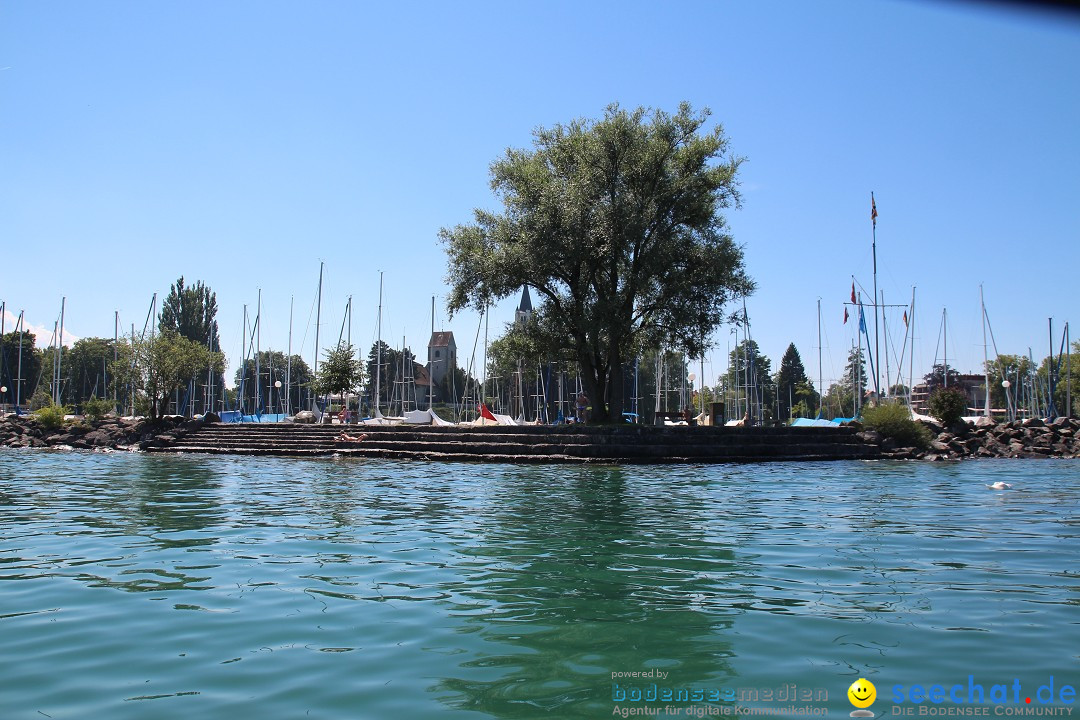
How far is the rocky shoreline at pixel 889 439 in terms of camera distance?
35281mm

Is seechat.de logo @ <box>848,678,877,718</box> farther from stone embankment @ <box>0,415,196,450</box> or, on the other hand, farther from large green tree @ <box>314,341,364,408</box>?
large green tree @ <box>314,341,364,408</box>

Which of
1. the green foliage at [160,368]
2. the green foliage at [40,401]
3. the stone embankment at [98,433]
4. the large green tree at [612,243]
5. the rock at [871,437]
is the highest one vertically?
the large green tree at [612,243]

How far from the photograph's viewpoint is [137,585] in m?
7.70

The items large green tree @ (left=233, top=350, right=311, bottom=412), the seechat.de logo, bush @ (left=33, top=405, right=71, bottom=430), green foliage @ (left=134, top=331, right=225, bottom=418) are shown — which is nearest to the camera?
the seechat.de logo

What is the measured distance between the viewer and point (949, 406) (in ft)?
133

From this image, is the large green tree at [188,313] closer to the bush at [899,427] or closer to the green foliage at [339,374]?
the green foliage at [339,374]

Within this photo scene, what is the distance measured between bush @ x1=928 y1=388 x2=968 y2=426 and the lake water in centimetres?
2788

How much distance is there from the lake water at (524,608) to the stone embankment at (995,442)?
20833 millimetres

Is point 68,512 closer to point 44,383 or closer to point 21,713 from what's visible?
point 21,713

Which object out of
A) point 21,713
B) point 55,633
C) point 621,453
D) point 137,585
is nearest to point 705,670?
point 21,713

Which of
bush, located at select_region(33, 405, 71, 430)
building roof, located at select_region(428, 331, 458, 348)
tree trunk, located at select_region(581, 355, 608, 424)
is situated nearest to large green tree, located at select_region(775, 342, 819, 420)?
building roof, located at select_region(428, 331, 458, 348)

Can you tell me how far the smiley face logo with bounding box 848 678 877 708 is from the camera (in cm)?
452

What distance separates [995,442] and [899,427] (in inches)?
235

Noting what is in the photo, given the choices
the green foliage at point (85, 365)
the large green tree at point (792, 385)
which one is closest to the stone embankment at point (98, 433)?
the green foliage at point (85, 365)
